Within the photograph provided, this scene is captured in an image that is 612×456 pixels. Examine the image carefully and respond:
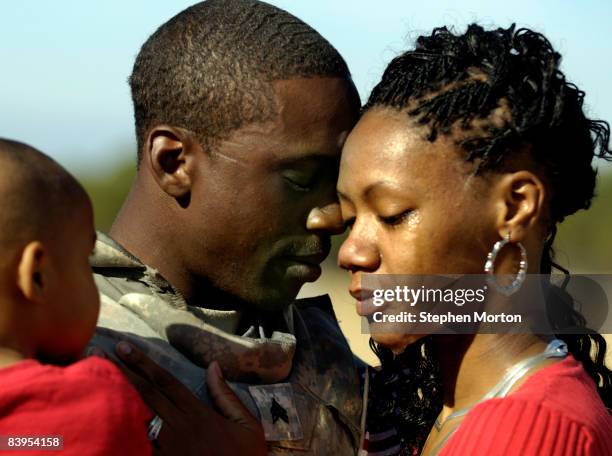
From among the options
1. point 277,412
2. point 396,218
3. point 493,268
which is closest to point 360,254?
point 396,218

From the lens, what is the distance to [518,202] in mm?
3094

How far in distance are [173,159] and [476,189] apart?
110cm

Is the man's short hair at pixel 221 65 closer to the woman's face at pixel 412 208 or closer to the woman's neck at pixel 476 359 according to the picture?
the woman's face at pixel 412 208

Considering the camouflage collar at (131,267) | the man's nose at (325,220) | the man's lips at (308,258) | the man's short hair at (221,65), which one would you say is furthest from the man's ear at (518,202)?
the camouflage collar at (131,267)

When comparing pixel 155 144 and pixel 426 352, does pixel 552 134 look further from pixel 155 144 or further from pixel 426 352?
pixel 155 144

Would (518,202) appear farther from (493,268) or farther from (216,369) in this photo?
(216,369)

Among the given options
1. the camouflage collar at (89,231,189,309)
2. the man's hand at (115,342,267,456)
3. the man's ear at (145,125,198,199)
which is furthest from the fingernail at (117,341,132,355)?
the man's ear at (145,125,198,199)

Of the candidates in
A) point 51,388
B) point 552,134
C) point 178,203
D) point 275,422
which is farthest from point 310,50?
point 51,388

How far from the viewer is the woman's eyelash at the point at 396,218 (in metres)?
3.14

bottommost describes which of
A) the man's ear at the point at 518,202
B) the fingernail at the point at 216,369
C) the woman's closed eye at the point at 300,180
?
the fingernail at the point at 216,369

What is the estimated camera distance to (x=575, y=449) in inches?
111

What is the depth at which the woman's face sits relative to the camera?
3.09m

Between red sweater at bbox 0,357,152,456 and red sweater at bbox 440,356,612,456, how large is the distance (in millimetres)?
866

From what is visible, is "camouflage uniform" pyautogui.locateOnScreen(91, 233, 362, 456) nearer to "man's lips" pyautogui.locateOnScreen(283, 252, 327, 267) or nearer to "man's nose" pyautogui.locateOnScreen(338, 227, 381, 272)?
"man's lips" pyautogui.locateOnScreen(283, 252, 327, 267)
